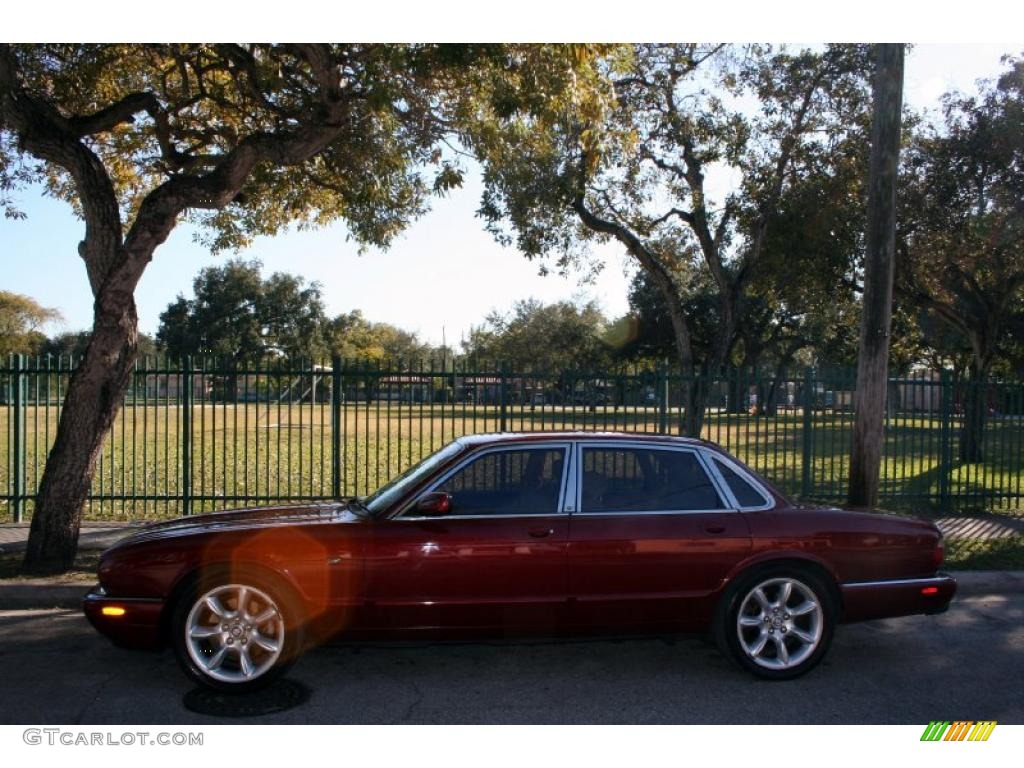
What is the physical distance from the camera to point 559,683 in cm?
520

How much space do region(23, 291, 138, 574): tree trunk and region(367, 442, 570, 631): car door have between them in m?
4.06

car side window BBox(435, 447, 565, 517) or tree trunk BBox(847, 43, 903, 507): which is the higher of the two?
tree trunk BBox(847, 43, 903, 507)

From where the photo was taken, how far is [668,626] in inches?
205

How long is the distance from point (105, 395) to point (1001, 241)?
14.2 metres

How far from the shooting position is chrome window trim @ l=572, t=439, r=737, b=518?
5.24 metres

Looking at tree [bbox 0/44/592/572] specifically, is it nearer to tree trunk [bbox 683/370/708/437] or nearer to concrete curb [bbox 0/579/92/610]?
concrete curb [bbox 0/579/92/610]

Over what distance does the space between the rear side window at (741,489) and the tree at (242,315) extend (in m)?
51.0

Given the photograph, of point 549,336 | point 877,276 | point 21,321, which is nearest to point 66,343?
point 21,321

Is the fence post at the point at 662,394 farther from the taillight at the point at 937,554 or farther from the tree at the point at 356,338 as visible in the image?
the tree at the point at 356,338

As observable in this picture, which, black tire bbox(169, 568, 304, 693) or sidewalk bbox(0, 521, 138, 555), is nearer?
black tire bbox(169, 568, 304, 693)

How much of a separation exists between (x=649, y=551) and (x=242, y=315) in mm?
54237

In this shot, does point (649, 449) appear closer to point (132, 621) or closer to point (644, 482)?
point (644, 482)

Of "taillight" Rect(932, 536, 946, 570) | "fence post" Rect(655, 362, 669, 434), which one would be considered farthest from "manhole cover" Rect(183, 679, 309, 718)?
"fence post" Rect(655, 362, 669, 434)
